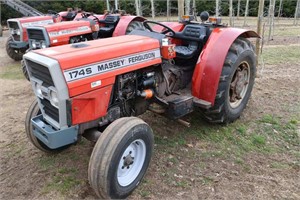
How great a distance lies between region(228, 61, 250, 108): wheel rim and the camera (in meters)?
3.99

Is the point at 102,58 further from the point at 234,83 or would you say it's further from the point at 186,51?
the point at 234,83

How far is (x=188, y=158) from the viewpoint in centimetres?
338

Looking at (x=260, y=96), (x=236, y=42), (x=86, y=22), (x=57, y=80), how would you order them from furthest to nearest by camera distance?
1. (x=86, y=22)
2. (x=260, y=96)
3. (x=236, y=42)
4. (x=57, y=80)

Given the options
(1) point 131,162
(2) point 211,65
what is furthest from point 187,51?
(1) point 131,162

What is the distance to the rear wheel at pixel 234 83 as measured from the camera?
3.61m

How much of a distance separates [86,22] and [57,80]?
4.71 metres

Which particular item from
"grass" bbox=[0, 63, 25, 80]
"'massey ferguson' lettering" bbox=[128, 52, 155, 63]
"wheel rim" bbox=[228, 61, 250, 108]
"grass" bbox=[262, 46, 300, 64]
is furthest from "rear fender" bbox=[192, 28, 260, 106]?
"grass" bbox=[0, 63, 25, 80]

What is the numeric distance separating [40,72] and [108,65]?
24.2 inches

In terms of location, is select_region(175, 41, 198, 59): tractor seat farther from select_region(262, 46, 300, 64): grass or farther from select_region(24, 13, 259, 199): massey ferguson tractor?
select_region(262, 46, 300, 64): grass

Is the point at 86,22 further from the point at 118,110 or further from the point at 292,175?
the point at 292,175

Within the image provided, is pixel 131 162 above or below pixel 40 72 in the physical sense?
below

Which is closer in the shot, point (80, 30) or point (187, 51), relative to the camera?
point (187, 51)

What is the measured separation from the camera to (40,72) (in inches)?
104

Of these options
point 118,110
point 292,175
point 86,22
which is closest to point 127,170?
point 118,110
